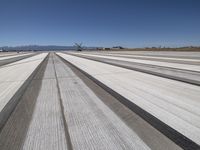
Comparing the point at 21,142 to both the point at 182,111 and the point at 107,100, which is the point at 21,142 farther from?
the point at 182,111

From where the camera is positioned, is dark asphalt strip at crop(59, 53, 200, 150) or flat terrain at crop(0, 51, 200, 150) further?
flat terrain at crop(0, 51, 200, 150)

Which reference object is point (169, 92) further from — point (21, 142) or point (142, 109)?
point (21, 142)

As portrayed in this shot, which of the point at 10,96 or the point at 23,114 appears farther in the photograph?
the point at 10,96

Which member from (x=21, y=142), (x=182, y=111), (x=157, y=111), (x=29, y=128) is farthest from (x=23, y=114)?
(x=182, y=111)

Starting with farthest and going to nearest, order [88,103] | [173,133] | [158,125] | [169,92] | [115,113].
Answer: [169,92] < [88,103] < [115,113] < [158,125] < [173,133]

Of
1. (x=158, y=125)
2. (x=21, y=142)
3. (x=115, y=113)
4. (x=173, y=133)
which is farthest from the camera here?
(x=115, y=113)

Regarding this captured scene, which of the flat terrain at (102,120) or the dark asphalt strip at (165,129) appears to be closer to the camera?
the dark asphalt strip at (165,129)

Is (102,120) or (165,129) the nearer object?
(165,129)

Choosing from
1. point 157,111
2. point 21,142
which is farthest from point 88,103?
point 21,142

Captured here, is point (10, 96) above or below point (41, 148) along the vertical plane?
below
